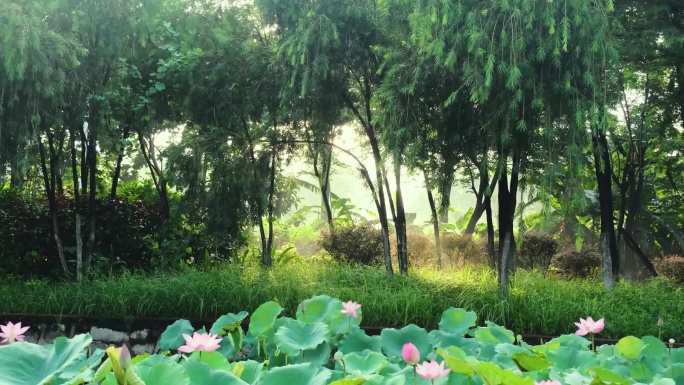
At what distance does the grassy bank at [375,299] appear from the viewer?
18.0 ft

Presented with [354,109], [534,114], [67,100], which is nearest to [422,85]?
[534,114]

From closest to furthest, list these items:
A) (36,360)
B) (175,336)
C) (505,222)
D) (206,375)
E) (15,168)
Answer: (206,375), (36,360), (175,336), (15,168), (505,222)

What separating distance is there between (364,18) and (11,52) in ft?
11.2

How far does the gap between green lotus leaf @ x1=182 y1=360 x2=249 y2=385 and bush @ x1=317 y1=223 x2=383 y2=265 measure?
7.93m

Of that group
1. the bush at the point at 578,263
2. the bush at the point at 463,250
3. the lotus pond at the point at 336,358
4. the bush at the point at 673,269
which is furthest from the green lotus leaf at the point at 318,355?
the bush at the point at 578,263

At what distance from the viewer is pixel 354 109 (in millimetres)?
7238

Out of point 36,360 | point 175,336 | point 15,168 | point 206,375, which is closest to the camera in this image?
point 206,375

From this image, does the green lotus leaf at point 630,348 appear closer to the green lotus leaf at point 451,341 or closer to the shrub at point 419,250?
the green lotus leaf at point 451,341

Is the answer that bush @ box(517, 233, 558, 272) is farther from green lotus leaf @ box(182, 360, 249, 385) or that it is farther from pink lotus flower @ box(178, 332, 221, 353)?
green lotus leaf @ box(182, 360, 249, 385)

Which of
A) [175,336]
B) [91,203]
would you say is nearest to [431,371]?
[175,336]

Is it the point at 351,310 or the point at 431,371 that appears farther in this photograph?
the point at 351,310

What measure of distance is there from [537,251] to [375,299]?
534 centimetres

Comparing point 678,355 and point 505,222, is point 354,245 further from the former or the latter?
point 678,355

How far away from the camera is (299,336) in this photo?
1934 mm
